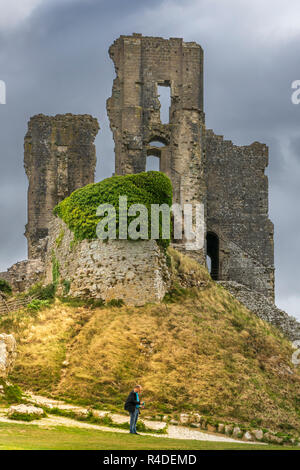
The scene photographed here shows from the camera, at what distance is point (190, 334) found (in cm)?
2509

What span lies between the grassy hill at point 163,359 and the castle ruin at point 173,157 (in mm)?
10723

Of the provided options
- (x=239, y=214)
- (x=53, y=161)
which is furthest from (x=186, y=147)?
(x=53, y=161)

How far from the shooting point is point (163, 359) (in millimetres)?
23344

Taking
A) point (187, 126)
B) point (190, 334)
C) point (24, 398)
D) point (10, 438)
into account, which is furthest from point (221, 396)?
point (187, 126)

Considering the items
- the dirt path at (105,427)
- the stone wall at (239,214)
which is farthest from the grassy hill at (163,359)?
the stone wall at (239,214)

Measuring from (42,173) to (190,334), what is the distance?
19.6 meters

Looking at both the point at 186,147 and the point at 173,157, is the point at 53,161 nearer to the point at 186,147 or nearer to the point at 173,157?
the point at 173,157

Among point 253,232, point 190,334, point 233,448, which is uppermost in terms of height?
point 253,232

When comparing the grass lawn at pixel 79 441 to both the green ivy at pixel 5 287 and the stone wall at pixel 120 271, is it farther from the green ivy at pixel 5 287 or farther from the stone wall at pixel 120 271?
the green ivy at pixel 5 287

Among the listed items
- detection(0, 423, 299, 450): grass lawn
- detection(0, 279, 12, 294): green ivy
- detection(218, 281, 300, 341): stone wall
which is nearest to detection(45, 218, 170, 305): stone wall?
detection(0, 279, 12, 294): green ivy

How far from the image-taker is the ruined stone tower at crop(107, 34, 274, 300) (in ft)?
128

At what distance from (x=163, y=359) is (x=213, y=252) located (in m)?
20.5

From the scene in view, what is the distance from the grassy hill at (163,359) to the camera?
2148 centimetres

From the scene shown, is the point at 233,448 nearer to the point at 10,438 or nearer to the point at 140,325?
the point at 10,438
